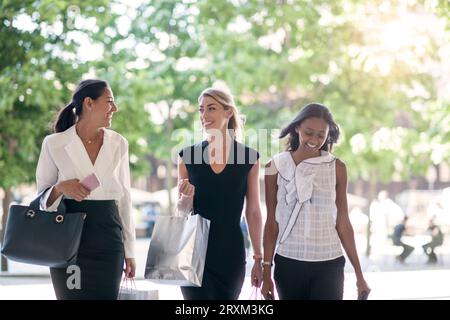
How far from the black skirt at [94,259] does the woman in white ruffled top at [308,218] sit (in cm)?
69

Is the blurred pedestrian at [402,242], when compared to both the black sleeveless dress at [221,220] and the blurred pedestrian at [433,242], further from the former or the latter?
the black sleeveless dress at [221,220]

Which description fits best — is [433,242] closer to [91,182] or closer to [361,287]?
[361,287]

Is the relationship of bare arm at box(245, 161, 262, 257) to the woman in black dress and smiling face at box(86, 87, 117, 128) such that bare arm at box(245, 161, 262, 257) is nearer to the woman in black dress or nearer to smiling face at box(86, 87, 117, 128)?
the woman in black dress

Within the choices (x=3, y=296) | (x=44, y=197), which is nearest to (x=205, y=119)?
(x=44, y=197)

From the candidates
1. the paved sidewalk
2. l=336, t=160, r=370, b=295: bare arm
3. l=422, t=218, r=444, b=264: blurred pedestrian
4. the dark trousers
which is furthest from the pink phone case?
l=422, t=218, r=444, b=264: blurred pedestrian

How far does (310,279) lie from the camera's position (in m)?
3.51

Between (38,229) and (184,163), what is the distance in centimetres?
73

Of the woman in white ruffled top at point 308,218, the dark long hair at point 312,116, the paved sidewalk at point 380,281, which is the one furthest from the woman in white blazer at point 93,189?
the paved sidewalk at point 380,281

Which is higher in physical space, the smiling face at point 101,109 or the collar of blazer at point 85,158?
the smiling face at point 101,109

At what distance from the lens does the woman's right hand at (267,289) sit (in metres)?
3.61

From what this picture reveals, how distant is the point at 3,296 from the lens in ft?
32.0

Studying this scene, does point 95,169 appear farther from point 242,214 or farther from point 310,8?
point 310,8

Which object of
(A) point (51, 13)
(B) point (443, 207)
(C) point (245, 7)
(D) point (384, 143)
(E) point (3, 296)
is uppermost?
(C) point (245, 7)

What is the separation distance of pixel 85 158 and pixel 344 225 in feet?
3.96
